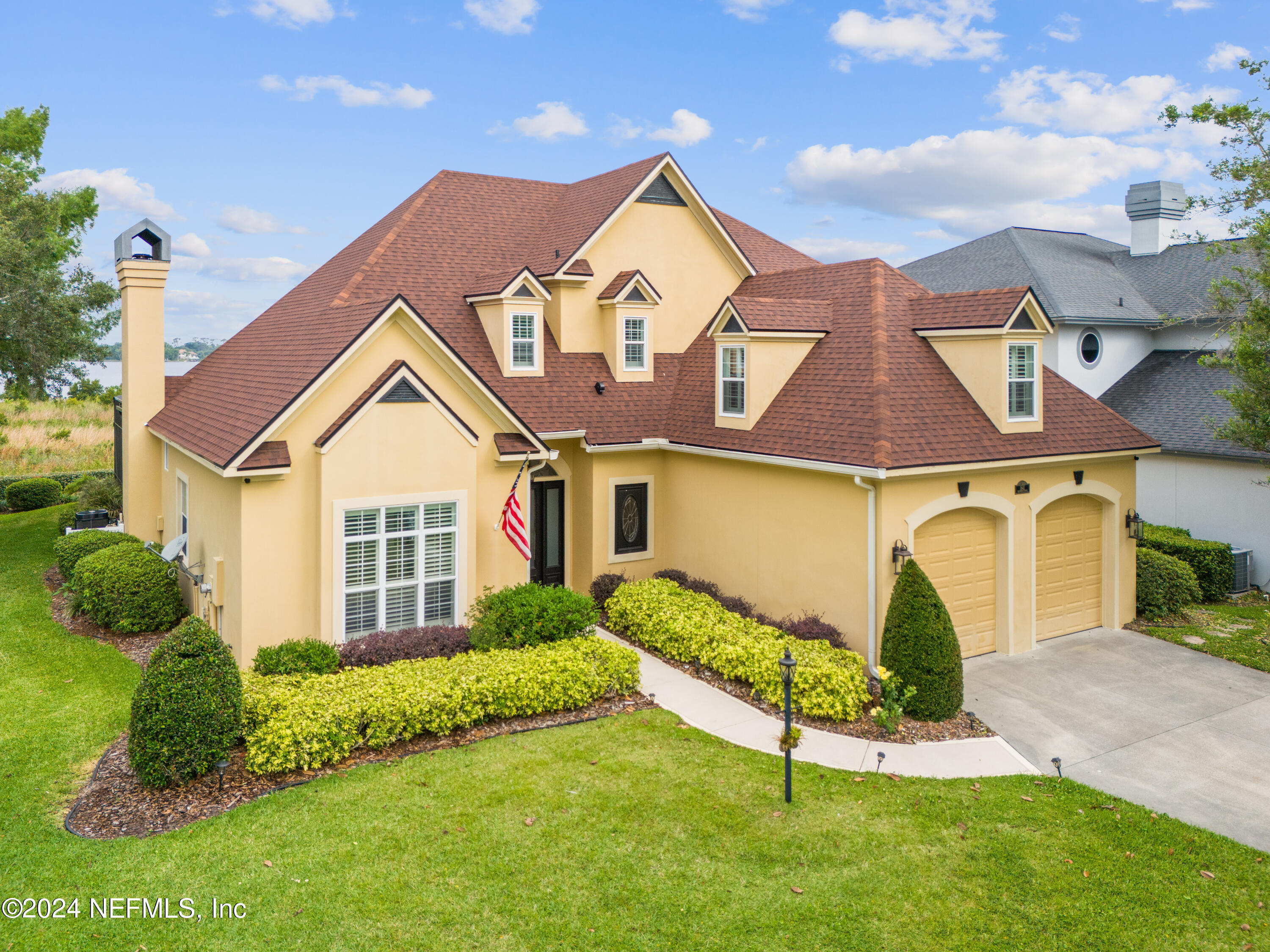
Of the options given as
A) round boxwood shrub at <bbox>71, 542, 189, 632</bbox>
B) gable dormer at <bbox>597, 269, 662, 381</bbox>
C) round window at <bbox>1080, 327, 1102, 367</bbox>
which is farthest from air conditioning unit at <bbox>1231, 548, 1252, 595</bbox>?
round boxwood shrub at <bbox>71, 542, 189, 632</bbox>

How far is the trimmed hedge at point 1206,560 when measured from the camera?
18.8 meters

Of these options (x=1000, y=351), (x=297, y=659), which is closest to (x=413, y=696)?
(x=297, y=659)

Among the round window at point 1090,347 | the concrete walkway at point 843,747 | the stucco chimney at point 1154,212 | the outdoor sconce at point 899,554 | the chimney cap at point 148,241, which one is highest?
the stucco chimney at point 1154,212

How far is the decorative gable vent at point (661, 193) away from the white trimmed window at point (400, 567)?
8.95 m

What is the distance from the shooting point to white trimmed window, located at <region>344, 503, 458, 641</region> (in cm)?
1309

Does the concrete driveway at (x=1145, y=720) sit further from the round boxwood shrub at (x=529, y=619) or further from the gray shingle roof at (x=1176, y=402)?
the gray shingle roof at (x=1176, y=402)

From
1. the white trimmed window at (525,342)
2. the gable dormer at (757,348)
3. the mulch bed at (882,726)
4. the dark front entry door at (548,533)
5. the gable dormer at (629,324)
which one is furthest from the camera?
the gable dormer at (629,324)

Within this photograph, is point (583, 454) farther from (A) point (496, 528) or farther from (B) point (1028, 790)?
(B) point (1028, 790)

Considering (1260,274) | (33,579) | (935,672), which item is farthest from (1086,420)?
(33,579)

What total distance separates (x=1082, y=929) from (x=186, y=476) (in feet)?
51.6

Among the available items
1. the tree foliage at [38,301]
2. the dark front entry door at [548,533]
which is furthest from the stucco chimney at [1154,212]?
the tree foliage at [38,301]

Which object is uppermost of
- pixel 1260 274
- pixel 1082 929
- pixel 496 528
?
pixel 1260 274

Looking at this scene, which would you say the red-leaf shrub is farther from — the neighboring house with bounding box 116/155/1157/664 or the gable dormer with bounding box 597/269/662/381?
the gable dormer with bounding box 597/269/662/381

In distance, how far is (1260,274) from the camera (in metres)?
14.7
